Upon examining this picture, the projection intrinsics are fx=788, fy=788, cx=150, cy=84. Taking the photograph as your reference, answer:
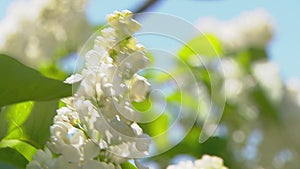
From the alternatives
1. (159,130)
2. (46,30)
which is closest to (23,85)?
(159,130)

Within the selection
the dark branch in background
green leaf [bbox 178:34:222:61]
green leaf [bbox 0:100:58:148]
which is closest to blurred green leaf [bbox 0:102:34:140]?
green leaf [bbox 0:100:58:148]

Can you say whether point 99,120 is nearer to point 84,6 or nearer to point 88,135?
point 88,135

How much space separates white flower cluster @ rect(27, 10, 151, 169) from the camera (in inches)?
32.0

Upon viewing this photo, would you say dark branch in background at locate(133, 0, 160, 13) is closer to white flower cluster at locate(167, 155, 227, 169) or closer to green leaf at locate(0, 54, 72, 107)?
white flower cluster at locate(167, 155, 227, 169)

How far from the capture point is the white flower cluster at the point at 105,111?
81 cm

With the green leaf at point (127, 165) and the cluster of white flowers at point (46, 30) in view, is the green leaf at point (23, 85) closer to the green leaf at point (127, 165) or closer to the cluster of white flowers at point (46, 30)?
the green leaf at point (127, 165)

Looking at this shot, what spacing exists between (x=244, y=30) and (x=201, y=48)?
1699mm

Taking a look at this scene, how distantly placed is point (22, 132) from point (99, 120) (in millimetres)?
159

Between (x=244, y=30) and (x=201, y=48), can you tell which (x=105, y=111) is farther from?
(x=244, y=30)

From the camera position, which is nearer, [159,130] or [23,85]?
[23,85]

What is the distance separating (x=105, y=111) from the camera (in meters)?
0.82

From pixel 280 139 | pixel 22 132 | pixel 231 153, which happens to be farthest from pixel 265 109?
pixel 22 132

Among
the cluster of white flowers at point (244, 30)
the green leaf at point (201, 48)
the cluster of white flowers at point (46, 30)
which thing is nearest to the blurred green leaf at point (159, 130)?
the green leaf at point (201, 48)

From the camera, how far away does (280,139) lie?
2938 millimetres
